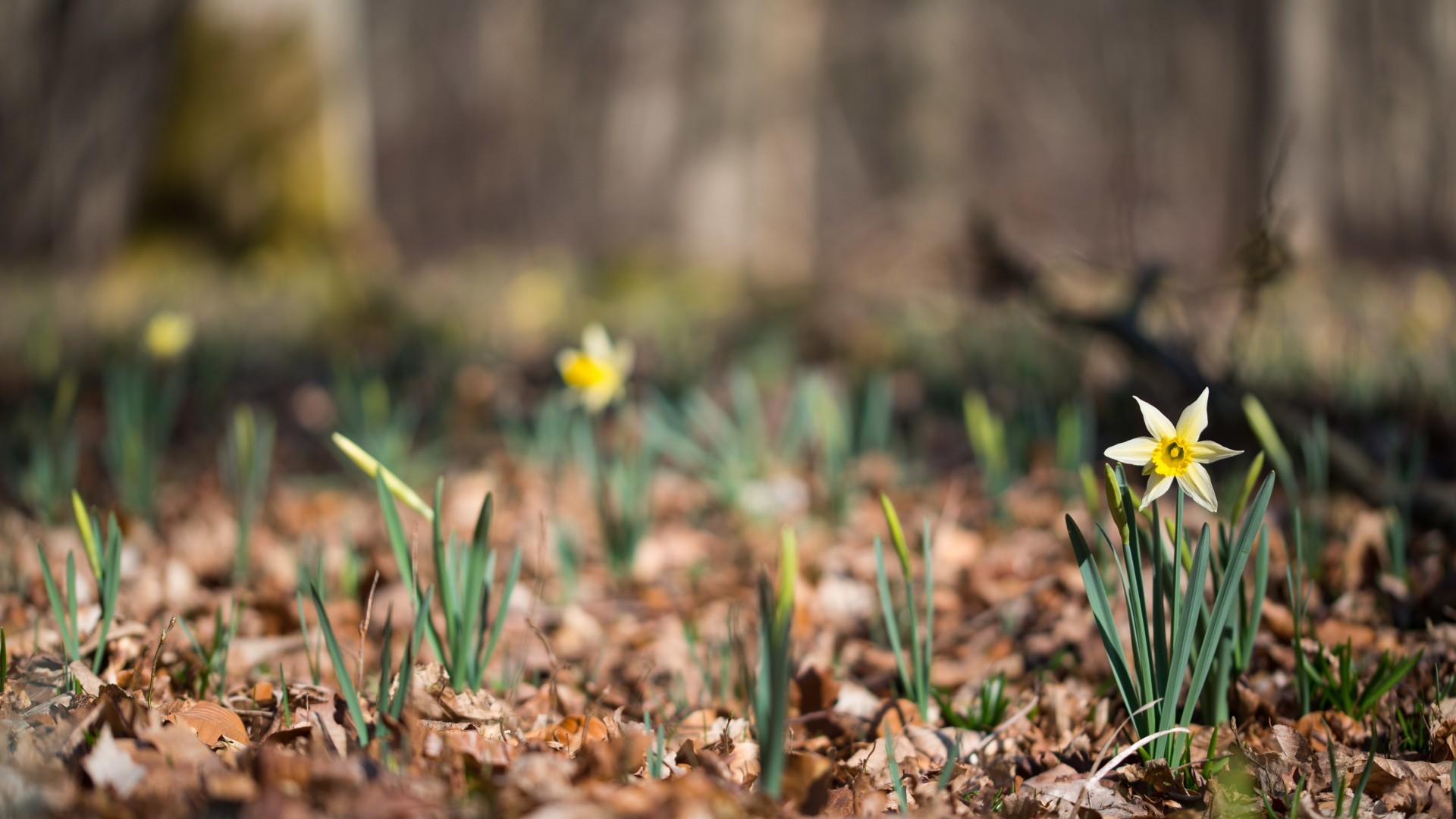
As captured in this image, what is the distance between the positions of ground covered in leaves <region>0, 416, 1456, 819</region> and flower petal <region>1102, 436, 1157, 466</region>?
25cm

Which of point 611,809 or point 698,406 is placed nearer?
point 611,809

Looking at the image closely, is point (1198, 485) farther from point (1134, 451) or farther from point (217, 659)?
point (217, 659)

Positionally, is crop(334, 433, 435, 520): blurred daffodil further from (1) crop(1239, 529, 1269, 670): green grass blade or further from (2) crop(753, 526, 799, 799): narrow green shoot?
(1) crop(1239, 529, 1269, 670): green grass blade

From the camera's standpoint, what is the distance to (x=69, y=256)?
9656 millimetres

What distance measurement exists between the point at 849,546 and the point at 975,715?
793 millimetres

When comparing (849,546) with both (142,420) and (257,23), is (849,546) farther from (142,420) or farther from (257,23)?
(257,23)

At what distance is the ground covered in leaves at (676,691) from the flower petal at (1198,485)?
30 cm

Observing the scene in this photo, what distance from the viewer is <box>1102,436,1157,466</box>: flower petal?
3.43ft

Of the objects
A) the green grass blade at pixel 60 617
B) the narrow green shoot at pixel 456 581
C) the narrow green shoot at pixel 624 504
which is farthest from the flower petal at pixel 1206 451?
the green grass blade at pixel 60 617

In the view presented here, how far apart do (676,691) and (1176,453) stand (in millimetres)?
844

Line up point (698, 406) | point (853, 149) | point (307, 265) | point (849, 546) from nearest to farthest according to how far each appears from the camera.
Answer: point (849, 546)
point (698, 406)
point (307, 265)
point (853, 149)

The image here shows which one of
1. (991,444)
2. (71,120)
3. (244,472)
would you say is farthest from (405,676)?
(71,120)

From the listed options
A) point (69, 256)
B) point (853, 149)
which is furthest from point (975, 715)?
point (853, 149)

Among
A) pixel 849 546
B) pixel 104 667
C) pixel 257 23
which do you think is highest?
pixel 257 23
